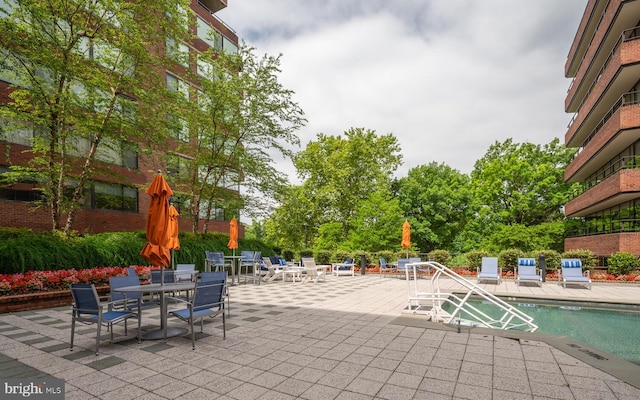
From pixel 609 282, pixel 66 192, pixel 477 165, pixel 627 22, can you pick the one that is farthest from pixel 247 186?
pixel 477 165

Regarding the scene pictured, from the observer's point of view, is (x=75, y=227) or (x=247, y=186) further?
(x=247, y=186)

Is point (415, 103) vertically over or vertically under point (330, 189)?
over

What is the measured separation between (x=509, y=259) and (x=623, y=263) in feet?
15.2

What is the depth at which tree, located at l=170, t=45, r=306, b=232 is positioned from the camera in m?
18.9

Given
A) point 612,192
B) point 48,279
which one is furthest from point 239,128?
point 612,192

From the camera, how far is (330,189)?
32531 millimetres

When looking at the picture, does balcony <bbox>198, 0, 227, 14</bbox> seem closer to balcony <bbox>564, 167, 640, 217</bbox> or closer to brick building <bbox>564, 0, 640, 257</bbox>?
brick building <bbox>564, 0, 640, 257</bbox>

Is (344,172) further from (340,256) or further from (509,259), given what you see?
(509,259)

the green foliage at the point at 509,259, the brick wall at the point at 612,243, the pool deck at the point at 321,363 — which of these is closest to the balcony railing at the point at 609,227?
the brick wall at the point at 612,243

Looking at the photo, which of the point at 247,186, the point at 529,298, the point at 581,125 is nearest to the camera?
the point at 529,298

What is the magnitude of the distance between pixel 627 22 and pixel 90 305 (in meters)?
28.9

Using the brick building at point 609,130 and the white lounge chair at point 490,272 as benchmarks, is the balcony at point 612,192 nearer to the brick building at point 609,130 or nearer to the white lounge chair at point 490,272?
the brick building at point 609,130

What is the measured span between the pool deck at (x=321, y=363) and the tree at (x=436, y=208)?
27907 millimetres

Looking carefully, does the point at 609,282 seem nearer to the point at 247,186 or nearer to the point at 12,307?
the point at 247,186
